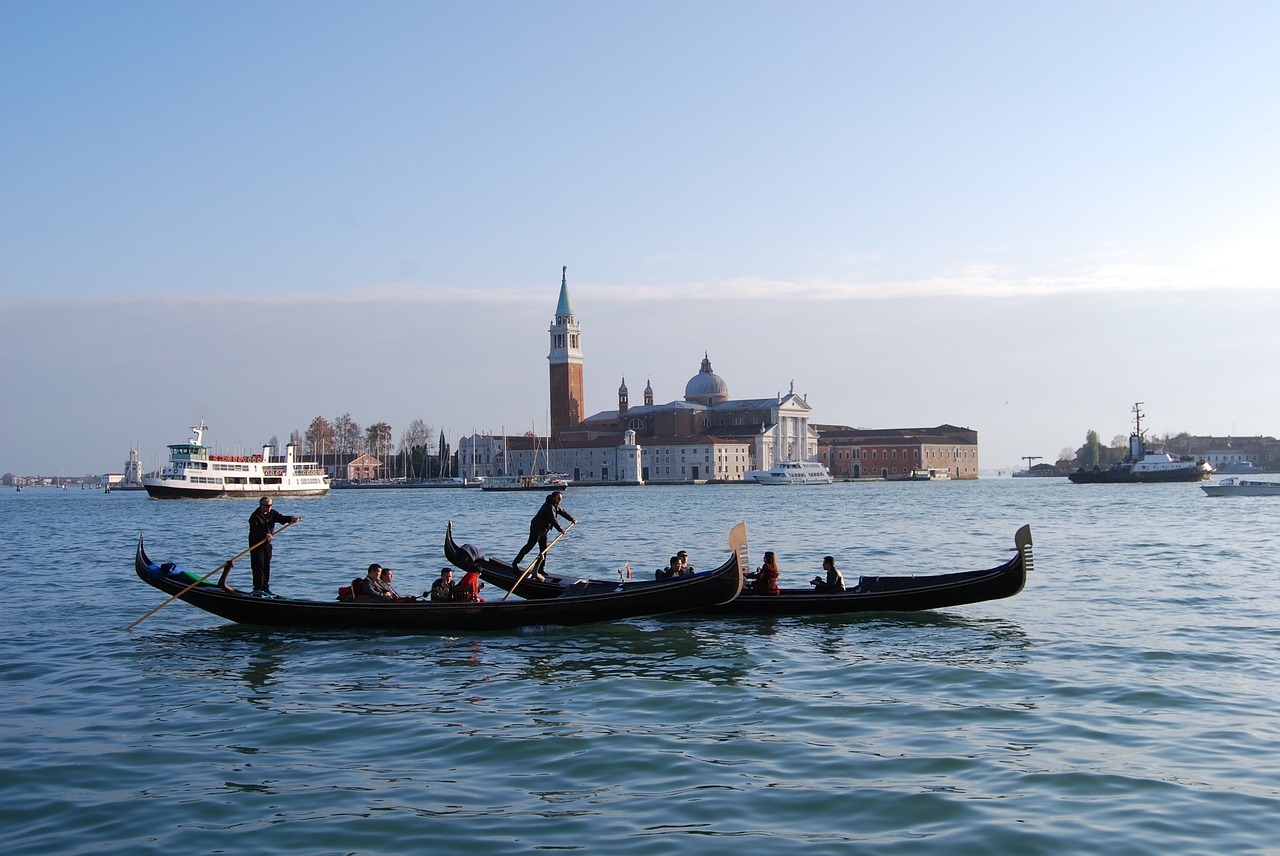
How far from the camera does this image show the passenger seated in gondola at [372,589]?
38.5 ft

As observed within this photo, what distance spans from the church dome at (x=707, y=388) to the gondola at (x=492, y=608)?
103 metres

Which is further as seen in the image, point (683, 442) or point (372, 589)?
point (683, 442)

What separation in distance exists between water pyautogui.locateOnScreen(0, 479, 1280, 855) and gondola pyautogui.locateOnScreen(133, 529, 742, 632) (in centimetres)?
21

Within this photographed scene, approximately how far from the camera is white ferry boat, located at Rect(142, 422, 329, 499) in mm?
68062

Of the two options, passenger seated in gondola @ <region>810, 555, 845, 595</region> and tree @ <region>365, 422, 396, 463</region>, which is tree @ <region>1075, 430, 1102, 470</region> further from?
passenger seated in gondola @ <region>810, 555, 845, 595</region>

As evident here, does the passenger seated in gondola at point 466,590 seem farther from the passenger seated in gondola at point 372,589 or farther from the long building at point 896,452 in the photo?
the long building at point 896,452

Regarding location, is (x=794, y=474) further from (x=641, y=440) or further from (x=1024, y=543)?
(x=1024, y=543)

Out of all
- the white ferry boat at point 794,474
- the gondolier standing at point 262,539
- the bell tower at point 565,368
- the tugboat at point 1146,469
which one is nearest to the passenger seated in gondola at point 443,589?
the gondolier standing at point 262,539

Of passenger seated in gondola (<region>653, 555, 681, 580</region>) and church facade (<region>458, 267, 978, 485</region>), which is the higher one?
church facade (<region>458, 267, 978, 485</region>)

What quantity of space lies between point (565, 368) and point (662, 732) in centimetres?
9964

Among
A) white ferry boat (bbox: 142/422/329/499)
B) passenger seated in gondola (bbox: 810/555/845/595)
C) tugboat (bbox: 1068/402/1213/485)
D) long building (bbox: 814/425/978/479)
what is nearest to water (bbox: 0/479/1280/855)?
passenger seated in gondola (bbox: 810/555/845/595)

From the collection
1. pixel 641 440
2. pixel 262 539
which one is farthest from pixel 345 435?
pixel 262 539

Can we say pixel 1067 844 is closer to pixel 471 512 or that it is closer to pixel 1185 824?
pixel 1185 824

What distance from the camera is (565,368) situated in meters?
107
